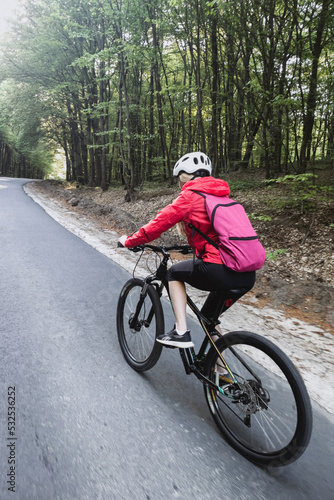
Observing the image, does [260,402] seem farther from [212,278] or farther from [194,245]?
[194,245]

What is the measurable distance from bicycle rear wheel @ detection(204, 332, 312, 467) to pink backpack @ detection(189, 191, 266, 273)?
50cm

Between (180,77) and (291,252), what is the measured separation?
755 inches

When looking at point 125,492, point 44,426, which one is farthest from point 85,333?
point 125,492

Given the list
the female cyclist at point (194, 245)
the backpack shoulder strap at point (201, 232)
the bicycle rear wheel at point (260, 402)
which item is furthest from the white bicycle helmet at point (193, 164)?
the bicycle rear wheel at point (260, 402)

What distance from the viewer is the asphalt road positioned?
1.75m

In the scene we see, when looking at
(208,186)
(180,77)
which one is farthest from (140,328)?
(180,77)

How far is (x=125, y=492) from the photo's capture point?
1.70m

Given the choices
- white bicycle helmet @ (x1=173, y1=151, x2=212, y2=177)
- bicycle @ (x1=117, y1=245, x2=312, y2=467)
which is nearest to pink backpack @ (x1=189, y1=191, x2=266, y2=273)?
bicycle @ (x1=117, y1=245, x2=312, y2=467)

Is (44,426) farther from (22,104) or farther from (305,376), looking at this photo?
(22,104)

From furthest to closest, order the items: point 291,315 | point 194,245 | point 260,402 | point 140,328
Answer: point 291,315
point 140,328
point 194,245
point 260,402

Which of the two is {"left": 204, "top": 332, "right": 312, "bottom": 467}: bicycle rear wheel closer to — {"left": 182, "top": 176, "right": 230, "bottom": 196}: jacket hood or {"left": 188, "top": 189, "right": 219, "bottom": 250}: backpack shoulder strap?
{"left": 188, "top": 189, "right": 219, "bottom": 250}: backpack shoulder strap

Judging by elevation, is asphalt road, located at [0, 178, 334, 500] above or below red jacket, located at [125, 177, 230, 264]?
below

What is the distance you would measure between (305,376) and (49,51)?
23156 mm

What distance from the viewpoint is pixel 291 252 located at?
7023mm
